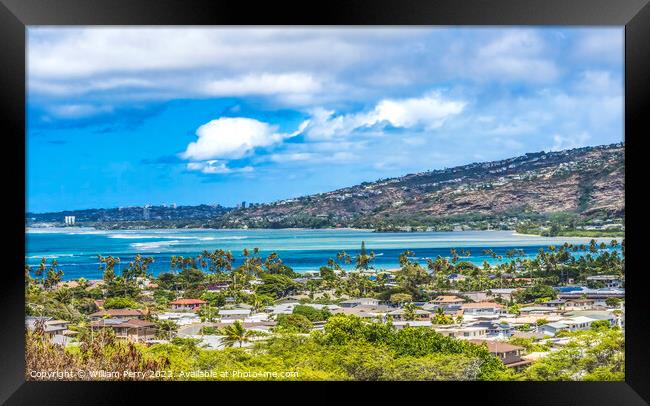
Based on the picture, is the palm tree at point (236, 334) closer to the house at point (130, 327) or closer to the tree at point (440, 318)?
the house at point (130, 327)

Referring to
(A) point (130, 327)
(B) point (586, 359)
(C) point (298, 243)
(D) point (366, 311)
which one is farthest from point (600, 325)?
(A) point (130, 327)

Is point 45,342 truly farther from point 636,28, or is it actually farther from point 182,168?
point 636,28

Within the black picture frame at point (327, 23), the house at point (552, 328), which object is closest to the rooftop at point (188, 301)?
the black picture frame at point (327, 23)

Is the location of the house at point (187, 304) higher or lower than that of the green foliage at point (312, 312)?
higher

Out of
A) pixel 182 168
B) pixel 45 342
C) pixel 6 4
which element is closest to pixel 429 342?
pixel 182 168

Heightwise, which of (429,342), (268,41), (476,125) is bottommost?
(429,342)

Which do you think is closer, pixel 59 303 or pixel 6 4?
pixel 6 4
